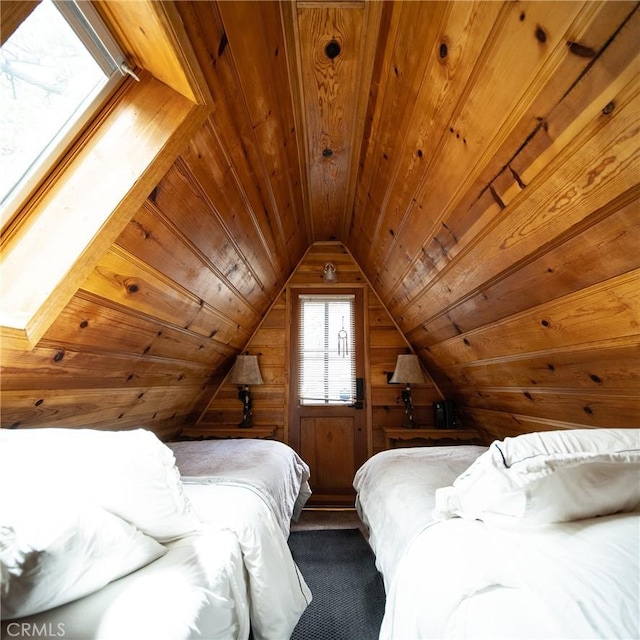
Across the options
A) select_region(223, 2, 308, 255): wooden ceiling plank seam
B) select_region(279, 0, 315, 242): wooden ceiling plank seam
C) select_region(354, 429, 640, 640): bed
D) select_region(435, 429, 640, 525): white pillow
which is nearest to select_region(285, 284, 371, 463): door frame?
select_region(279, 0, 315, 242): wooden ceiling plank seam

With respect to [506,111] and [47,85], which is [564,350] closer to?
[506,111]

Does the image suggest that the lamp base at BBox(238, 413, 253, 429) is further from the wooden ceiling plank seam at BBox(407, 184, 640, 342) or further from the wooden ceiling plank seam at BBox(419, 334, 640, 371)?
the wooden ceiling plank seam at BBox(407, 184, 640, 342)

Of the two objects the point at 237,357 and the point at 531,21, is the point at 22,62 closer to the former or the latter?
the point at 531,21

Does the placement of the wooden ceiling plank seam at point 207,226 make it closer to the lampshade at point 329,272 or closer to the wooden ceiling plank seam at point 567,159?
the lampshade at point 329,272

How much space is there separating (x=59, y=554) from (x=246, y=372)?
2.23 m

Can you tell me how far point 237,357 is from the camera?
117 inches

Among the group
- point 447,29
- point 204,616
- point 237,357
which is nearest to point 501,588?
point 204,616

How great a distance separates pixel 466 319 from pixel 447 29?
1381 millimetres

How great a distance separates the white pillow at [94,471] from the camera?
816 millimetres

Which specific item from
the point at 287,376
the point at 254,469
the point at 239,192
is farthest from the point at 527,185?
the point at 287,376

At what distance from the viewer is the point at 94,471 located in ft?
2.70

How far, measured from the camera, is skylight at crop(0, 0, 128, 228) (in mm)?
829

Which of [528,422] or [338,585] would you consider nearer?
[338,585]

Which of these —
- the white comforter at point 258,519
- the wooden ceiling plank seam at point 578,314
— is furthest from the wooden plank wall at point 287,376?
the wooden ceiling plank seam at point 578,314
